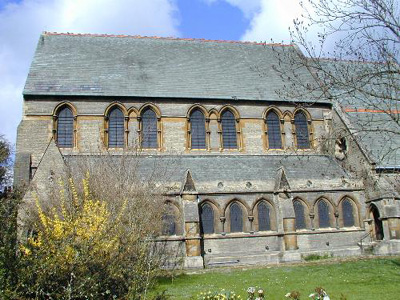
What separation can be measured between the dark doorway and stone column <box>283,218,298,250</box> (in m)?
5.10

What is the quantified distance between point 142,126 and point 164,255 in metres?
8.21

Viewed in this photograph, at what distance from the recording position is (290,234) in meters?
22.9

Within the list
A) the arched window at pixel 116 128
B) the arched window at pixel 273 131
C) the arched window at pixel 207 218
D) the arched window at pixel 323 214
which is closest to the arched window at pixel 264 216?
the arched window at pixel 207 218

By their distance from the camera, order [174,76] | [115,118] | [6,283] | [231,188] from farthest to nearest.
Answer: [174,76] → [115,118] → [231,188] → [6,283]

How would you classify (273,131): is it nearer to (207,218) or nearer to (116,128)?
(207,218)

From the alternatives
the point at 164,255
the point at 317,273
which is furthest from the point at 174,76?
the point at 317,273

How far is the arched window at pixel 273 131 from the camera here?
27.1 m

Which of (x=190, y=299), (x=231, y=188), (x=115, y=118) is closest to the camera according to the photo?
(x=190, y=299)

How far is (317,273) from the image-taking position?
17.4m

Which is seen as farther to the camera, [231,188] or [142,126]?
[142,126]

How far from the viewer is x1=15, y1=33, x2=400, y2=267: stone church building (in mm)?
22766

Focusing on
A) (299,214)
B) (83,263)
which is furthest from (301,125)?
(83,263)

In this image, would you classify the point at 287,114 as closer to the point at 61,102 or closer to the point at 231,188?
the point at 231,188

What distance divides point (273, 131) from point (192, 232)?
9.00m
